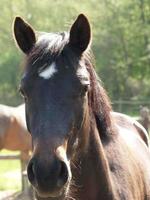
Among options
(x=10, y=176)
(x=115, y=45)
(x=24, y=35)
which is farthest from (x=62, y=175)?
(x=115, y=45)

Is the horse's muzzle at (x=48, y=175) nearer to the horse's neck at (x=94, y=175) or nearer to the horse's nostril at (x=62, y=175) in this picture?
the horse's nostril at (x=62, y=175)

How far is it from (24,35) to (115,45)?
104 ft

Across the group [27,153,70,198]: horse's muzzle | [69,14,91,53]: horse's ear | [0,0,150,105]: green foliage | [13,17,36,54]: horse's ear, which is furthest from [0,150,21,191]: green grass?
[0,0,150,105]: green foliage

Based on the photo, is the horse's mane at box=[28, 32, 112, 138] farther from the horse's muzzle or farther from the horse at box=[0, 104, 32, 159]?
the horse at box=[0, 104, 32, 159]

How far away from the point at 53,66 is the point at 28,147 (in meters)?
7.11

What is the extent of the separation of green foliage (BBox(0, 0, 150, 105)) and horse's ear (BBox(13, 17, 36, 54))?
28851 millimetres

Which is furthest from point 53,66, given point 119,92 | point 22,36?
point 119,92

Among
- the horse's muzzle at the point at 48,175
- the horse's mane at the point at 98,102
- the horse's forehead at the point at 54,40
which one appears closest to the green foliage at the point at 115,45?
the horse's mane at the point at 98,102

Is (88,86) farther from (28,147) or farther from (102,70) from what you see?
(102,70)

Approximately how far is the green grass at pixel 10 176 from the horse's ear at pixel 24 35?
659 cm

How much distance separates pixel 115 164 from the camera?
3207mm

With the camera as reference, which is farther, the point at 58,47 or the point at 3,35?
the point at 3,35

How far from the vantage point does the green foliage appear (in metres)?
33.4

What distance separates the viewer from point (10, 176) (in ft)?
34.4
